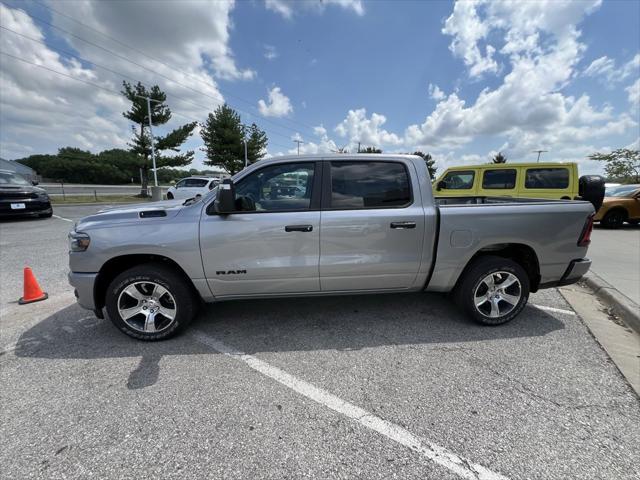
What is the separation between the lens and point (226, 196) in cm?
267

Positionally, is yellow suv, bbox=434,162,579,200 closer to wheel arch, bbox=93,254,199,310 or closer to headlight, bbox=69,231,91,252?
wheel arch, bbox=93,254,199,310

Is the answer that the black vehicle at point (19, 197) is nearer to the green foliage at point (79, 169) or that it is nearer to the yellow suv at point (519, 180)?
the yellow suv at point (519, 180)

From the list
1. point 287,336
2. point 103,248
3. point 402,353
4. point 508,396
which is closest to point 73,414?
point 103,248

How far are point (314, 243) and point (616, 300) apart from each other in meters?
3.99

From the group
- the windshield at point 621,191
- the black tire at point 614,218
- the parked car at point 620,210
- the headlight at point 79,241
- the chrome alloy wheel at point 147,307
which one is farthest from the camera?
the windshield at point 621,191

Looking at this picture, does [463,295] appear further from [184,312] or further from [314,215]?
[184,312]

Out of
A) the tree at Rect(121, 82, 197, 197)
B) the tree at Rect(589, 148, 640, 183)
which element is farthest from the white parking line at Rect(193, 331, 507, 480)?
the tree at Rect(589, 148, 640, 183)

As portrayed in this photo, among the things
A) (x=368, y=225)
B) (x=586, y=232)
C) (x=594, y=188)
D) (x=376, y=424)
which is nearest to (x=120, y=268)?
(x=368, y=225)

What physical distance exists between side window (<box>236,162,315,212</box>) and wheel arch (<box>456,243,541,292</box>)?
6.33ft

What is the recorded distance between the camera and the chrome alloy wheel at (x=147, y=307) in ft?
9.57

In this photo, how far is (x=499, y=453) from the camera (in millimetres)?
1766

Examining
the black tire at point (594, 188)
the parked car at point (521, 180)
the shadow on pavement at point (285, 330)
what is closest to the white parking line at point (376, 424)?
the shadow on pavement at point (285, 330)

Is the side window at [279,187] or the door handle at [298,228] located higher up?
the side window at [279,187]

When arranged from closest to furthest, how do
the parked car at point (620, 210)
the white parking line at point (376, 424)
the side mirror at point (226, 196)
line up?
the white parking line at point (376, 424)
the side mirror at point (226, 196)
the parked car at point (620, 210)
